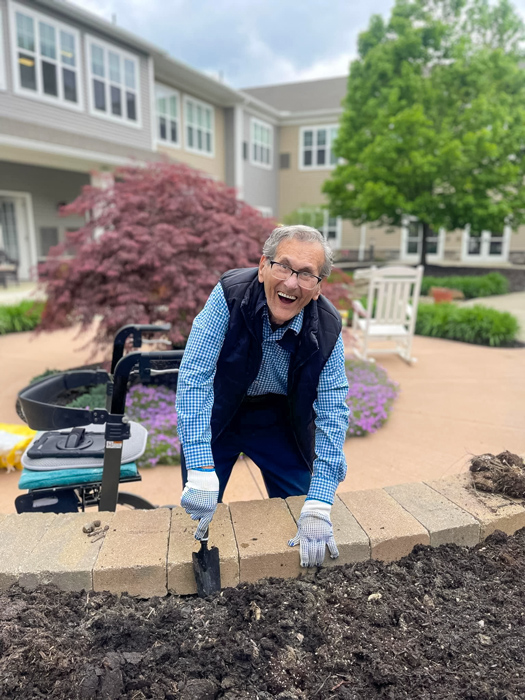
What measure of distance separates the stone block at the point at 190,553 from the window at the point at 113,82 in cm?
1416

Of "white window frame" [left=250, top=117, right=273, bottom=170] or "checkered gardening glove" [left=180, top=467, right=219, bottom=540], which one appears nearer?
"checkered gardening glove" [left=180, top=467, right=219, bottom=540]

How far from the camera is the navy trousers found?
205 cm

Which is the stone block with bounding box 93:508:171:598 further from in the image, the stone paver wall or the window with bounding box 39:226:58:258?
the window with bounding box 39:226:58:258

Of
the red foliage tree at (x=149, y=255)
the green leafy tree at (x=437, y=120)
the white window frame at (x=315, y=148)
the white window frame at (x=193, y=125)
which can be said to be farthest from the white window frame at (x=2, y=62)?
the white window frame at (x=315, y=148)

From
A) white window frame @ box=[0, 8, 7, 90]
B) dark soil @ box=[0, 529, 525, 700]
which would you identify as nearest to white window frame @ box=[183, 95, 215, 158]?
white window frame @ box=[0, 8, 7, 90]

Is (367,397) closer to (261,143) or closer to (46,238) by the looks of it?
(46,238)

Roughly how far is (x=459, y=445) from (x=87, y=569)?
3.16m

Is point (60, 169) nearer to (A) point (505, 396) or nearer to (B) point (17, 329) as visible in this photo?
(B) point (17, 329)

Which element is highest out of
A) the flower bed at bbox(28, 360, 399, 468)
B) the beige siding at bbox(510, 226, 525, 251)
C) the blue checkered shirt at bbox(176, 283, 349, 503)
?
the beige siding at bbox(510, 226, 525, 251)

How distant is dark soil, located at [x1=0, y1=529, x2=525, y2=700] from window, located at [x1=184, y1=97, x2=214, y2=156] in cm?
1833

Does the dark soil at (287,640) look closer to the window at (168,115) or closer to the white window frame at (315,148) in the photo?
the window at (168,115)

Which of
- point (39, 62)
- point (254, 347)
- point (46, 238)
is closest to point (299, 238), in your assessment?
point (254, 347)

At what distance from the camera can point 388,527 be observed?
1.80 m

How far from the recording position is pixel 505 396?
5.13 m
